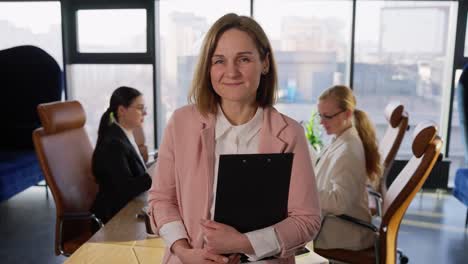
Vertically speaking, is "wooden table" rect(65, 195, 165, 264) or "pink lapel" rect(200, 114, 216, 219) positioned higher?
"pink lapel" rect(200, 114, 216, 219)

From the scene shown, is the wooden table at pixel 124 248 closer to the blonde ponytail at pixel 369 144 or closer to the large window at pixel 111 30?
the blonde ponytail at pixel 369 144

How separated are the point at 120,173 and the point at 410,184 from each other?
1.50 meters

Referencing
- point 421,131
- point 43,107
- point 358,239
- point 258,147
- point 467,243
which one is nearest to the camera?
point 258,147

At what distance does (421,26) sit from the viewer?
172 inches

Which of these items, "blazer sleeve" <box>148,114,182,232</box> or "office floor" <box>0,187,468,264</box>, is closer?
"blazer sleeve" <box>148,114,182,232</box>

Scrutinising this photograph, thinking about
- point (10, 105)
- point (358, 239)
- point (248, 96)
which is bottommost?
point (358, 239)

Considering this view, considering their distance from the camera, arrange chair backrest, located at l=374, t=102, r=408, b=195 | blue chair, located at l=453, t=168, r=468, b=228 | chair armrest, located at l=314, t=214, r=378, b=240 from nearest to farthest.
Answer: chair armrest, located at l=314, t=214, r=378, b=240
chair backrest, located at l=374, t=102, r=408, b=195
blue chair, located at l=453, t=168, r=468, b=228

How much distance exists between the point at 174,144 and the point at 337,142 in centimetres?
139

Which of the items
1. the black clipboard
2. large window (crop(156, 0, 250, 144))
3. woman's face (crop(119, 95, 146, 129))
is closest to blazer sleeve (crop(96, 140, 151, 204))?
woman's face (crop(119, 95, 146, 129))

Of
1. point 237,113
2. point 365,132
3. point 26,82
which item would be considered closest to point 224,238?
point 237,113

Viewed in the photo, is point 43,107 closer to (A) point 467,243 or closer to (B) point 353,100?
(B) point 353,100

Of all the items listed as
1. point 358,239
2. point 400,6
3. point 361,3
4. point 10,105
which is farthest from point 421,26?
point 10,105

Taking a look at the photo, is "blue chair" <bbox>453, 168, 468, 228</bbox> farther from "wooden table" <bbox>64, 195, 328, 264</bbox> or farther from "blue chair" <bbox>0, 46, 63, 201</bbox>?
"blue chair" <bbox>0, 46, 63, 201</bbox>

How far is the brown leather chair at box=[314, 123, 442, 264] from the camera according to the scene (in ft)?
5.75
